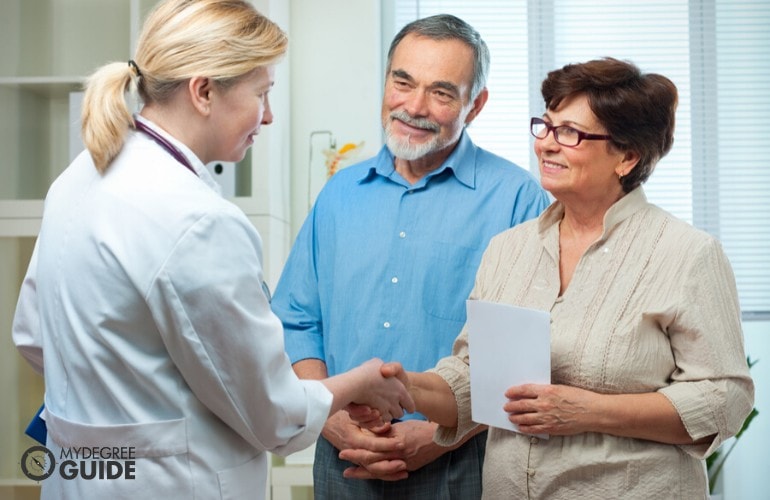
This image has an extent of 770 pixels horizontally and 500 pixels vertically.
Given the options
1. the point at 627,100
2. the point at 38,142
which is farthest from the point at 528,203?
the point at 38,142

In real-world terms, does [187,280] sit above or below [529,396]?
above

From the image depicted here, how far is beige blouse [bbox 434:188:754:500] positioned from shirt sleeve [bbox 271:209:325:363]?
0.57m

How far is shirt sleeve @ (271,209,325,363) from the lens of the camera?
2127mm

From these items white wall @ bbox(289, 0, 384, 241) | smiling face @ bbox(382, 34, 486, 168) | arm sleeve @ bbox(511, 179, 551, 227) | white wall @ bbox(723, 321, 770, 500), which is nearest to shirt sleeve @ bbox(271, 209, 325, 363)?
smiling face @ bbox(382, 34, 486, 168)

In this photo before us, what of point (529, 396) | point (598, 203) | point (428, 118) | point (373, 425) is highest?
point (428, 118)

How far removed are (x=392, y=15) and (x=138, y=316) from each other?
124 inches

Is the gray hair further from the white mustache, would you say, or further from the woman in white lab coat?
the woman in white lab coat

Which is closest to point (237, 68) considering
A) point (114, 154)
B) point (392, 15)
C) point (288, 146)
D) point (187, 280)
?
point (114, 154)

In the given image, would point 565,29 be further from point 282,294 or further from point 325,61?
point 282,294

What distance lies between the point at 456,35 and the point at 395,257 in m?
0.55

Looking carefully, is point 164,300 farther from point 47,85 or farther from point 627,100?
point 47,85

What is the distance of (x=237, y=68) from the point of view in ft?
4.49

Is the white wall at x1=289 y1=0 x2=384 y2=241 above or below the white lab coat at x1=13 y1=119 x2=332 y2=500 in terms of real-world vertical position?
above

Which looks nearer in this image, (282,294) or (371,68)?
(282,294)
